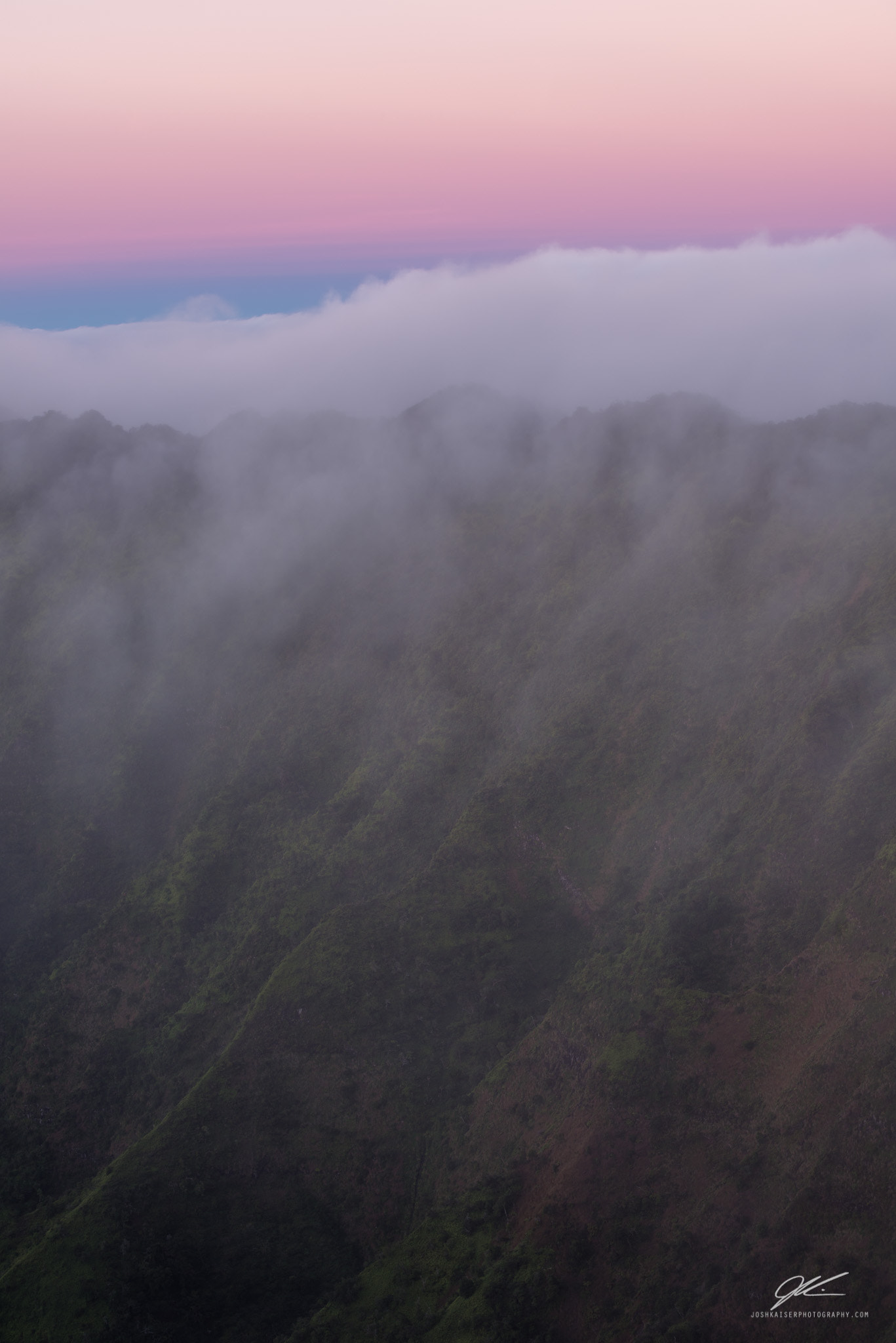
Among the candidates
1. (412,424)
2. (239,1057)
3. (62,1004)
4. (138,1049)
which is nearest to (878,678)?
(239,1057)

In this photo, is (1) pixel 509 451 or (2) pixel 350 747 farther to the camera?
(1) pixel 509 451

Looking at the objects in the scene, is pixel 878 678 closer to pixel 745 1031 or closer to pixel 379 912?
pixel 745 1031

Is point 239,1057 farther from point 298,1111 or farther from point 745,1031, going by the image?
point 745,1031

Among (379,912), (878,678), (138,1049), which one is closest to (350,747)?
(379,912)

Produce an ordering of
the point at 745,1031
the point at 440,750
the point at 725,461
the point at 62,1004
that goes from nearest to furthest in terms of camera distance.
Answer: the point at 745,1031 < the point at 62,1004 < the point at 440,750 < the point at 725,461

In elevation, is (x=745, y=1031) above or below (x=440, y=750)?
below

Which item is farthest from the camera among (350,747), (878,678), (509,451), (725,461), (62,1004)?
(509,451)

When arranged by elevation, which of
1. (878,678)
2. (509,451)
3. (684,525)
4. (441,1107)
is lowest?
(441,1107)
